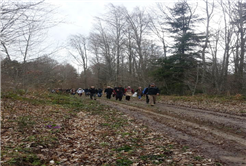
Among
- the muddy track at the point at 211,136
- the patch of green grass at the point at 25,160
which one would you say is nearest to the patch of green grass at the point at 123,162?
the patch of green grass at the point at 25,160

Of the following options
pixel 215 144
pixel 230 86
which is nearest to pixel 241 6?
pixel 230 86

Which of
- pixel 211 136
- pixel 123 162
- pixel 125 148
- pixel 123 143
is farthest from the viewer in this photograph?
pixel 211 136

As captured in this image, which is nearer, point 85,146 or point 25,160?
point 25,160

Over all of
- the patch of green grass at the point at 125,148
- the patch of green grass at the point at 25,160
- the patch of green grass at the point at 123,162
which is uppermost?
the patch of green grass at the point at 25,160

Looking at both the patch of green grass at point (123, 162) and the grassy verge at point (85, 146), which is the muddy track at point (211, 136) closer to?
the grassy verge at point (85, 146)

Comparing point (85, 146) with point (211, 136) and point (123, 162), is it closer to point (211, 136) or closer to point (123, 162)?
point (123, 162)

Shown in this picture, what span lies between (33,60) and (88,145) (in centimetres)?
707

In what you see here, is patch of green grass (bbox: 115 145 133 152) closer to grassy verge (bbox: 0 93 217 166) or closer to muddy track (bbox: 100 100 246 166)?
grassy verge (bbox: 0 93 217 166)

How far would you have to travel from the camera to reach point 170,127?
892 centimetres

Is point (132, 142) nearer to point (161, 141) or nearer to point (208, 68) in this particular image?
point (161, 141)

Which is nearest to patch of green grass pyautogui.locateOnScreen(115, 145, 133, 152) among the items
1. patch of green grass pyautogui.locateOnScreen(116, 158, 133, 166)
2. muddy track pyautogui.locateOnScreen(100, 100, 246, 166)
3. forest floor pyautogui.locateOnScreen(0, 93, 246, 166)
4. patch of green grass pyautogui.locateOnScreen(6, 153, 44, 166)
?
forest floor pyautogui.locateOnScreen(0, 93, 246, 166)

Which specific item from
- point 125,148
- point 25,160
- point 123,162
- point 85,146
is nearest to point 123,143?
point 125,148

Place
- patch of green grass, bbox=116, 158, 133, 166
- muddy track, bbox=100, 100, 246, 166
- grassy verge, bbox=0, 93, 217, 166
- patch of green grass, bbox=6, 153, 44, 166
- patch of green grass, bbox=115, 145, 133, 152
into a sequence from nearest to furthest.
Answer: patch of green grass, bbox=6, 153, 44, 166 < patch of green grass, bbox=116, 158, 133, 166 < grassy verge, bbox=0, 93, 217, 166 < muddy track, bbox=100, 100, 246, 166 < patch of green grass, bbox=115, 145, 133, 152

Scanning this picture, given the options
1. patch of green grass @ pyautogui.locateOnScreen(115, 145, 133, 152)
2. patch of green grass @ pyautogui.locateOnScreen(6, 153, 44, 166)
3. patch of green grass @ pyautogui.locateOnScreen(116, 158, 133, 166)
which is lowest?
Answer: patch of green grass @ pyautogui.locateOnScreen(116, 158, 133, 166)
